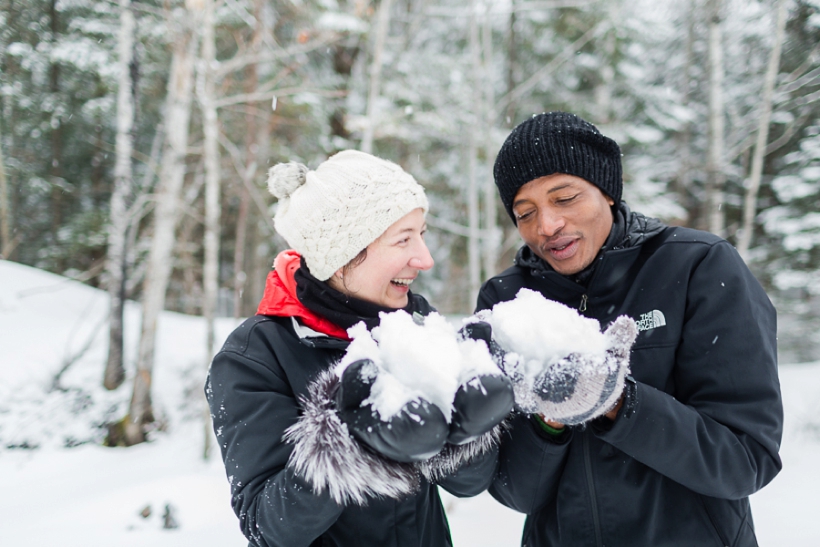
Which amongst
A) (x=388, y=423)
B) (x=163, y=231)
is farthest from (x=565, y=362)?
(x=163, y=231)

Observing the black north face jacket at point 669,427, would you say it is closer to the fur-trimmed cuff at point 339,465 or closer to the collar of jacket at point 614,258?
the collar of jacket at point 614,258

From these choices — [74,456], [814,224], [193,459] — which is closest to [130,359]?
[74,456]

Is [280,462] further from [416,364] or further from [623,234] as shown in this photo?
[623,234]

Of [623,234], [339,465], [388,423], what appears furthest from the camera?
[623,234]

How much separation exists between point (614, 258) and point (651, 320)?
240 mm

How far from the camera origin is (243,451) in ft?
4.51

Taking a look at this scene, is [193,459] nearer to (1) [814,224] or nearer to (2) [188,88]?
(2) [188,88]

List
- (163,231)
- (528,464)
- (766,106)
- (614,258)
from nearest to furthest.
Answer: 1. (528,464)
2. (614,258)
3. (163,231)
4. (766,106)

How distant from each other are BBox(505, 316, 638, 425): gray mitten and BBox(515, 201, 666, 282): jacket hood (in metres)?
0.49

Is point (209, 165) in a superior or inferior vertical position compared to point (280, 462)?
superior

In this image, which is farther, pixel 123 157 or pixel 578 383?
pixel 123 157

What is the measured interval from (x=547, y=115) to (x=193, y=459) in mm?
6081

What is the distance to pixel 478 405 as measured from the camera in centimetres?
105

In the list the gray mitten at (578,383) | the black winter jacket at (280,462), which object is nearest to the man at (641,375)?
the gray mitten at (578,383)
